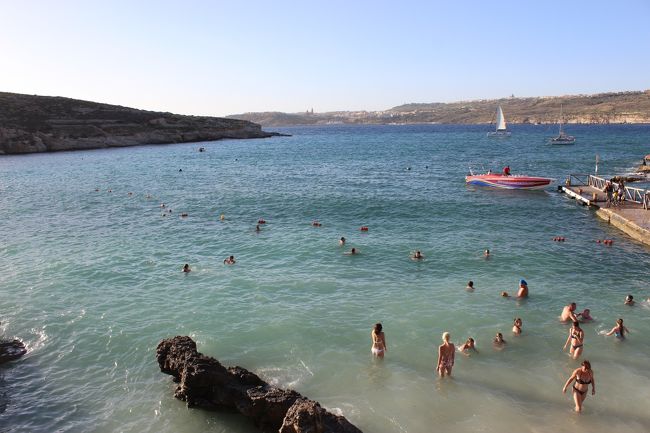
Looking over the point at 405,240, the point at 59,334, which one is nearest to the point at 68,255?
the point at 59,334

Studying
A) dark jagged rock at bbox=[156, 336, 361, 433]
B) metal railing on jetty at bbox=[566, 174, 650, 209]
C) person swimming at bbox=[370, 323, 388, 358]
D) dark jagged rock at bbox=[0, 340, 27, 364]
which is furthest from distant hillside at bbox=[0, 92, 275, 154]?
person swimming at bbox=[370, 323, 388, 358]

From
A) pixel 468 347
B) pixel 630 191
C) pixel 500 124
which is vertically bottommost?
pixel 630 191

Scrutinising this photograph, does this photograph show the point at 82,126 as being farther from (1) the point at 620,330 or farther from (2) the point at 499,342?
(1) the point at 620,330

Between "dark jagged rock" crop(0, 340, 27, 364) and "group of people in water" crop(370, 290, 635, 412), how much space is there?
10.6 meters

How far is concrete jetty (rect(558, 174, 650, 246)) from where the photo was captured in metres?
26.1

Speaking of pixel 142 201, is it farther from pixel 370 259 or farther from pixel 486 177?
pixel 486 177

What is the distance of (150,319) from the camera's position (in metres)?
17.2

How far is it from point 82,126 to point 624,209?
10415cm

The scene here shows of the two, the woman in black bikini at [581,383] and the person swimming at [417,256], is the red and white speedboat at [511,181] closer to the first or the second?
the person swimming at [417,256]

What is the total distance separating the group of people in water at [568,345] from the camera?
11570 millimetres

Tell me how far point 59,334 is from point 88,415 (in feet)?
17.2

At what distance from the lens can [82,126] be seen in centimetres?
10481

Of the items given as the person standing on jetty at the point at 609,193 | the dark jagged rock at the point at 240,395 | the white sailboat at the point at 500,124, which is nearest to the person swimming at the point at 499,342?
the dark jagged rock at the point at 240,395

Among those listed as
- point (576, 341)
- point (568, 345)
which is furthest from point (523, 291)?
point (576, 341)
